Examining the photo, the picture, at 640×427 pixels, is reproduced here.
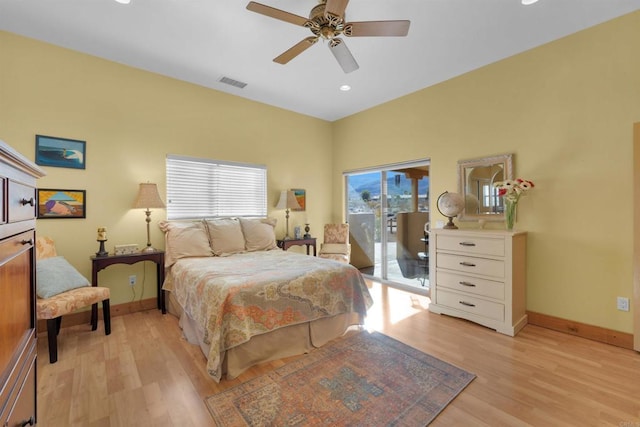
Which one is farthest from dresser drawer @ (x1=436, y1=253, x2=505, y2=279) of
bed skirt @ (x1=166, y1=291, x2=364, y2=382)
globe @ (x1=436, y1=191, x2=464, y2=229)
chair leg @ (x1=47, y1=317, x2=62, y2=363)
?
chair leg @ (x1=47, y1=317, x2=62, y2=363)

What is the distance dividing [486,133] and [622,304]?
6.74ft

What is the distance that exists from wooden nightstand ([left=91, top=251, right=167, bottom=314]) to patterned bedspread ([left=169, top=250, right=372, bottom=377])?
0.81 ft

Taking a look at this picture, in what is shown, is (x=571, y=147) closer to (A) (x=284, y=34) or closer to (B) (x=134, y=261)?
(A) (x=284, y=34)

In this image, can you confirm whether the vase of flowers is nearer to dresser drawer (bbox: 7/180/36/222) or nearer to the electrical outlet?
the electrical outlet

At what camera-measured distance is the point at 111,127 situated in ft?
10.4

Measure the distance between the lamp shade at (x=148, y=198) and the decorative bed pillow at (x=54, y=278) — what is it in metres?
0.86

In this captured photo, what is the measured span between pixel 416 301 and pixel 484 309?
37.6 inches

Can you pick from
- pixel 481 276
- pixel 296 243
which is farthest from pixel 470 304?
pixel 296 243

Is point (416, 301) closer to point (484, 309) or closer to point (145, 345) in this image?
point (484, 309)

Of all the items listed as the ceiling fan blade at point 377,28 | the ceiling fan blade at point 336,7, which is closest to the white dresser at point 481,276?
the ceiling fan blade at point 377,28

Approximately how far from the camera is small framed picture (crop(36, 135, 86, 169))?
281 cm

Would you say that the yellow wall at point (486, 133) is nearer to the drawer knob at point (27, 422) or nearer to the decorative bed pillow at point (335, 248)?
the decorative bed pillow at point (335, 248)

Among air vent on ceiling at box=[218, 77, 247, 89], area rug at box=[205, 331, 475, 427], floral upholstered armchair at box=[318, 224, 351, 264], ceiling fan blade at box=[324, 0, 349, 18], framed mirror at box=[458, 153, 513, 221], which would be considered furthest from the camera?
floral upholstered armchair at box=[318, 224, 351, 264]

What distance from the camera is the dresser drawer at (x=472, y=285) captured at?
2782 mm
